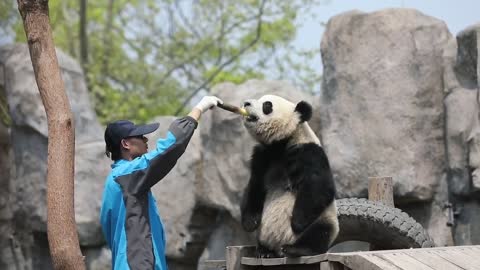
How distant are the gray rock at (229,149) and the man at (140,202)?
16.8ft

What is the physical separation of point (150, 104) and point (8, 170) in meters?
7.27

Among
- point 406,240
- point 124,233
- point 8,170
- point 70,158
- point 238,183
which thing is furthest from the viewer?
point 8,170

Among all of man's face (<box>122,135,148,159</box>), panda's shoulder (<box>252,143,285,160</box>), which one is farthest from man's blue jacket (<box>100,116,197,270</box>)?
panda's shoulder (<box>252,143,285,160</box>)

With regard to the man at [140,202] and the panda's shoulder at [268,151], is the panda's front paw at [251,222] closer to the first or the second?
the panda's shoulder at [268,151]

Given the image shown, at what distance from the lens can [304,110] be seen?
5023mm

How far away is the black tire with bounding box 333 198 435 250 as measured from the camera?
20.3 ft

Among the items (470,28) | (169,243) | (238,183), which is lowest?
(169,243)

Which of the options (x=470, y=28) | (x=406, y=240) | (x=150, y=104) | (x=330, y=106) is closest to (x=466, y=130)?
(x=470, y=28)

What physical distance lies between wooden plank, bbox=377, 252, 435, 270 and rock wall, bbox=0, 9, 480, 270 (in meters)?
3.62

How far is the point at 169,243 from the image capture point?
10227 mm

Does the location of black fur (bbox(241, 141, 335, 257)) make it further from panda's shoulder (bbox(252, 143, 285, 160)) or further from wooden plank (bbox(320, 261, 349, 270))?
wooden plank (bbox(320, 261, 349, 270))

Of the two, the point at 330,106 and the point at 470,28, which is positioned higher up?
the point at 470,28

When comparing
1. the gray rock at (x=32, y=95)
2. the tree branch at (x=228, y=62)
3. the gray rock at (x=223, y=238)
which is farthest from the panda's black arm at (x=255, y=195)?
the tree branch at (x=228, y=62)

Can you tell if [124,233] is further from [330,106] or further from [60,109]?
[330,106]
